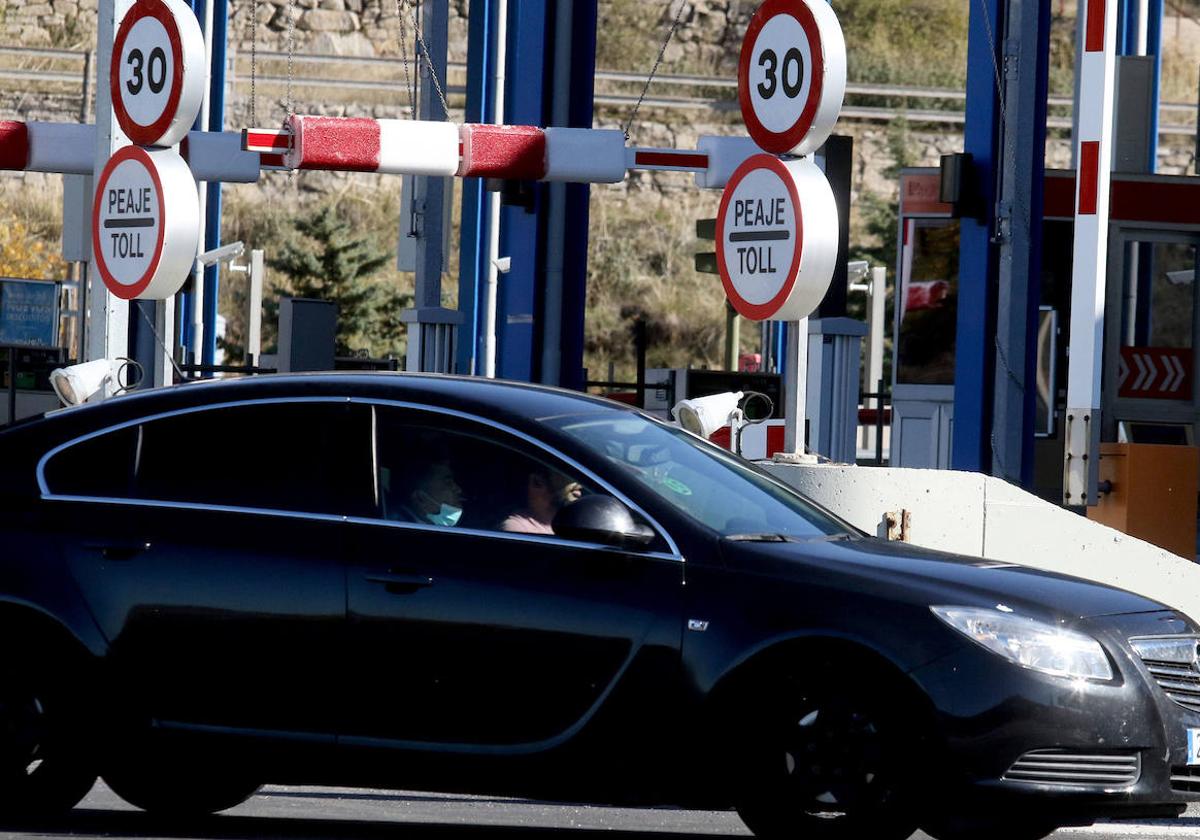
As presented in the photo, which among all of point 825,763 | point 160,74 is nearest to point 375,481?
point 825,763

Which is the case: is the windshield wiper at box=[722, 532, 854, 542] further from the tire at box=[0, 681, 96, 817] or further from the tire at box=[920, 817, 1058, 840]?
the tire at box=[0, 681, 96, 817]

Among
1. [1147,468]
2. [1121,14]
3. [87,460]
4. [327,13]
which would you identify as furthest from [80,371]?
[327,13]

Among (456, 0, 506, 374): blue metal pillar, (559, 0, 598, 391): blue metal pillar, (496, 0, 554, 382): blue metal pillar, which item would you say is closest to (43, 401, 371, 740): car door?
(496, 0, 554, 382): blue metal pillar

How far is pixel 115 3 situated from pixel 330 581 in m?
6.64

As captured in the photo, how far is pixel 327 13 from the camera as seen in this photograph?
288 ft

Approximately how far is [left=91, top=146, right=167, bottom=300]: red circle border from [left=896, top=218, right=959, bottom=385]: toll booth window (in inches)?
454

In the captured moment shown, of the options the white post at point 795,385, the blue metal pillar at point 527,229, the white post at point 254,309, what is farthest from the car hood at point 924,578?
the white post at point 254,309

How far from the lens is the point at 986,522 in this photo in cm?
1049

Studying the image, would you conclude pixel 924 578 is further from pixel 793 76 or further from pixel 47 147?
pixel 47 147

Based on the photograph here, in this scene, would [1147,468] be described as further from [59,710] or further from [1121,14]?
[1121,14]

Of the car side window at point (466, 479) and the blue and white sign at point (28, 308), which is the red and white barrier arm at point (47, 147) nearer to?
the car side window at point (466, 479)

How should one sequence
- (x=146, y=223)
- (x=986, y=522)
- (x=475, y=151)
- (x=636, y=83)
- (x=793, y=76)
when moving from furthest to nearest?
(x=636, y=83) < (x=475, y=151) < (x=146, y=223) < (x=793, y=76) < (x=986, y=522)

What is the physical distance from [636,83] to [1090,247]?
73921mm

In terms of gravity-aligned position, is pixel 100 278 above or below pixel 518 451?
above
